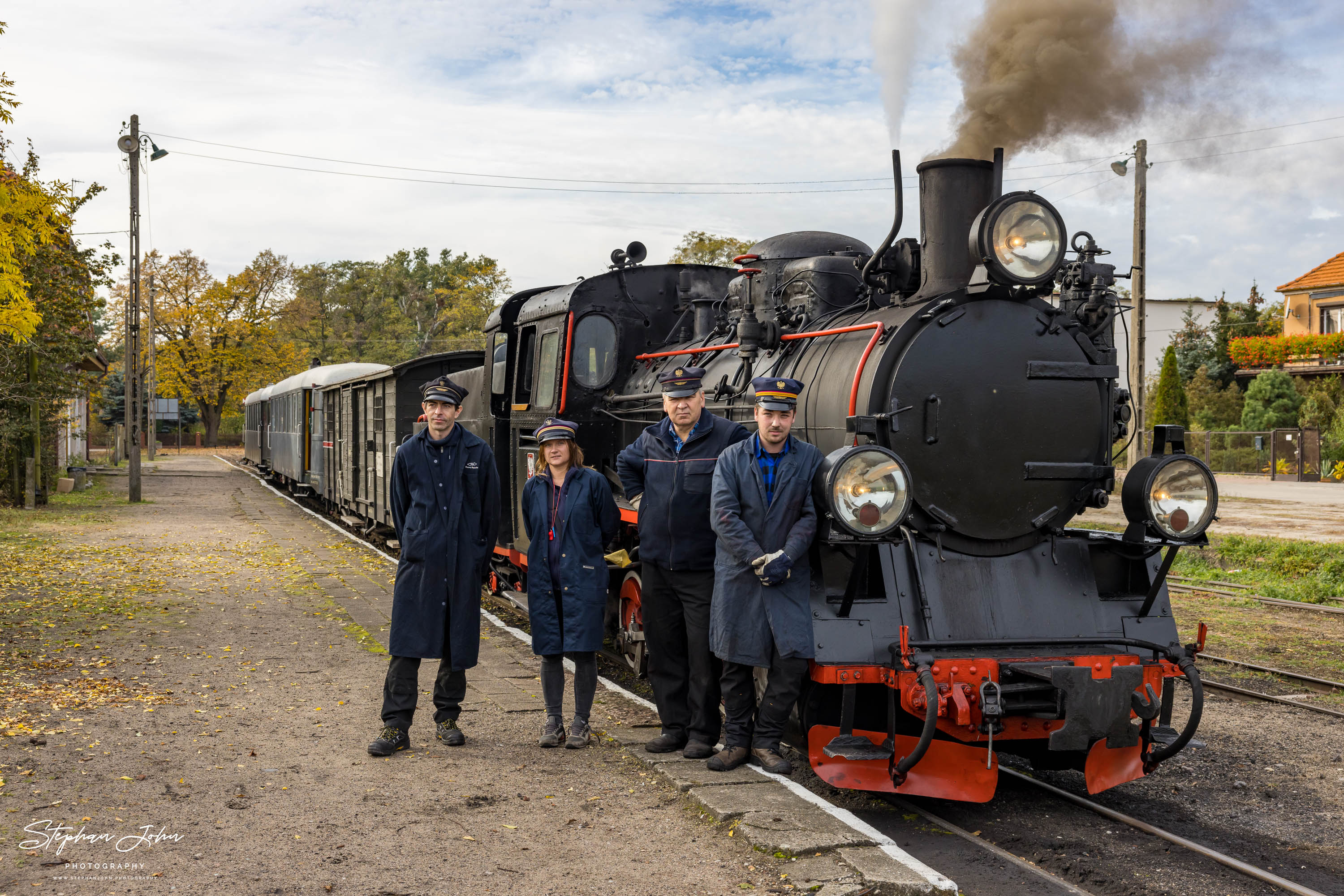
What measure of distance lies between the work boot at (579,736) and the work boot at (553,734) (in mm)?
45

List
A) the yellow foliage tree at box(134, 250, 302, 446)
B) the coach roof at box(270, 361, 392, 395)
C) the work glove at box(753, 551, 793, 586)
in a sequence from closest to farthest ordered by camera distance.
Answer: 1. the work glove at box(753, 551, 793, 586)
2. the coach roof at box(270, 361, 392, 395)
3. the yellow foliage tree at box(134, 250, 302, 446)

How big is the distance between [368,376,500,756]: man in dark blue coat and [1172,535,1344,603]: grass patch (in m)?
9.85

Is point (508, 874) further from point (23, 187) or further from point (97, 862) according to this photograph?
point (23, 187)

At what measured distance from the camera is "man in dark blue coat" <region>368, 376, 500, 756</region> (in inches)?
218

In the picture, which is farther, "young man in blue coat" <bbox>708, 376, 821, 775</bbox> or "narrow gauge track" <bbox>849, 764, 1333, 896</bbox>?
"young man in blue coat" <bbox>708, 376, 821, 775</bbox>

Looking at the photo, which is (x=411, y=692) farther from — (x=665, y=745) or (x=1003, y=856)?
(x=1003, y=856)

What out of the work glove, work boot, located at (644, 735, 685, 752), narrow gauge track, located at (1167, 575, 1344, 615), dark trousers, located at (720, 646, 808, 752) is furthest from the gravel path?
narrow gauge track, located at (1167, 575, 1344, 615)

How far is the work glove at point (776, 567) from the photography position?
4.80 metres

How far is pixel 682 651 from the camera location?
18.6 feet

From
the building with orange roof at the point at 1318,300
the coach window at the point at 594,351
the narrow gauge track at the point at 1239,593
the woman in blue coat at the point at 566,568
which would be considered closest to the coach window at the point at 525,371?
the coach window at the point at 594,351

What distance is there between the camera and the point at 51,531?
15898mm

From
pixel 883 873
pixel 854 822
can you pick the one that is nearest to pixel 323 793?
pixel 854 822

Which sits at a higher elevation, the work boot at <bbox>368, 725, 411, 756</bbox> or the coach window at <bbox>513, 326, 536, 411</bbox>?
the coach window at <bbox>513, 326, 536, 411</bbox>

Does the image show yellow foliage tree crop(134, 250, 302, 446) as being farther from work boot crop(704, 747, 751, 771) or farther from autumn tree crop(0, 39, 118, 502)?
work boot crop(704, 747, 751, 771)
